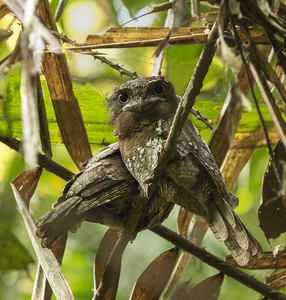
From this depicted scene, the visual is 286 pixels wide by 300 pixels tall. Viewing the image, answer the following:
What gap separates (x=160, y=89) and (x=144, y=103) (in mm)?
127

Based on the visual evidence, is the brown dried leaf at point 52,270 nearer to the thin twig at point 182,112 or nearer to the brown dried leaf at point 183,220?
the thin twig at point 182,112

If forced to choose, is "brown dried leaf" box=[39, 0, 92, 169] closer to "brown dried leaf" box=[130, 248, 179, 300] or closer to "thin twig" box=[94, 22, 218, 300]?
"thin twig" box=[94, 22, 218, 300]

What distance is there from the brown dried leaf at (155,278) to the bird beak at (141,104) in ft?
2.97

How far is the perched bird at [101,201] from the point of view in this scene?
3.67 feet

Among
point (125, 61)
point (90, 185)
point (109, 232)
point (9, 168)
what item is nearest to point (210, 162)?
point (90, 185)

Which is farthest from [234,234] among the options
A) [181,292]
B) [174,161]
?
[181,292]

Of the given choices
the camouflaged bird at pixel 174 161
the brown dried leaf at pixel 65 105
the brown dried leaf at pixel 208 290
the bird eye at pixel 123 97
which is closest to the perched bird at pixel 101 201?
the camouflaged bird at pixel 174 161

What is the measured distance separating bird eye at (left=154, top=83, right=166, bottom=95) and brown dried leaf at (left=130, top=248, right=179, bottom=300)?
91cm

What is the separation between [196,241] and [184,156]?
943 mm

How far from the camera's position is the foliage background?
186cm

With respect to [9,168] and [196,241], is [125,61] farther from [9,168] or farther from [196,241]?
[9,168]

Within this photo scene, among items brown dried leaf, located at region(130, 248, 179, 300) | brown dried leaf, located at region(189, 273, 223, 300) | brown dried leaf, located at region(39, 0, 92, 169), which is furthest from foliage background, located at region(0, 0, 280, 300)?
brown dried leaf, located at region(130, 248, 179, 300)

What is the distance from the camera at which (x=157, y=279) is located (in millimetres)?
1706

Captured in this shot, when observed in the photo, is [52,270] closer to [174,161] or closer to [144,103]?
[174,161]
